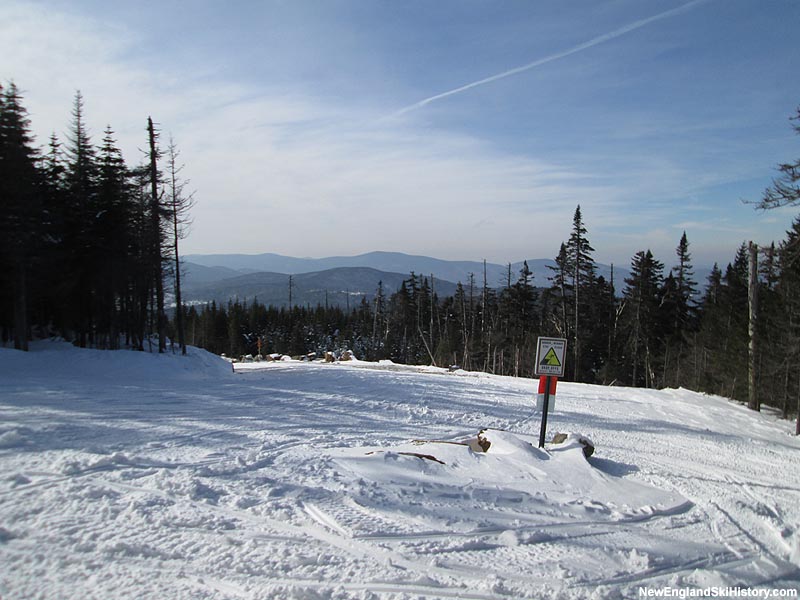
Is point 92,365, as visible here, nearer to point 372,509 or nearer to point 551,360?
point 372,509

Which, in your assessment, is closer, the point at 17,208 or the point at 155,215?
the point at 17,208

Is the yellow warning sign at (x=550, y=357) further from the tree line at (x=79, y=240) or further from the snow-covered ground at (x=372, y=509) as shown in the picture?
the tree line at (x=79, y=240)

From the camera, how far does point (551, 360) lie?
8.49 m

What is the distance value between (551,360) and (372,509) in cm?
471

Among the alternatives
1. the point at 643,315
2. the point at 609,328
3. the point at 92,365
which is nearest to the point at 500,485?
the point at 92,365

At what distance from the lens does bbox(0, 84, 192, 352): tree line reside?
19.1m

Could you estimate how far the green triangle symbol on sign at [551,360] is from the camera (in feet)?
27.8

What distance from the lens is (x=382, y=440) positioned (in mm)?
8672

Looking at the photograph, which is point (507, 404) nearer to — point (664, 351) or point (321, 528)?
point (321, 528)

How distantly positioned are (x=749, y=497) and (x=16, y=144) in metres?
26.1

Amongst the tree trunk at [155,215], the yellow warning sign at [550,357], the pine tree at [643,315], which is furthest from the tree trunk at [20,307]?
the pine tree at [643,315]

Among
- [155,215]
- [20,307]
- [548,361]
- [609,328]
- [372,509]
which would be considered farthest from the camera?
[609,328]

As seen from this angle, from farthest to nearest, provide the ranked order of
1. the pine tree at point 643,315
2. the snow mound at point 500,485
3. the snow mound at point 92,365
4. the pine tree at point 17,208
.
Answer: the pine tree at point 643,315
the pine tree at point 17,208
the snow mound at point 92,365
the snow mound at point 500,485

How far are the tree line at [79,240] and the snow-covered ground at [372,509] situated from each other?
1215 centimetres
